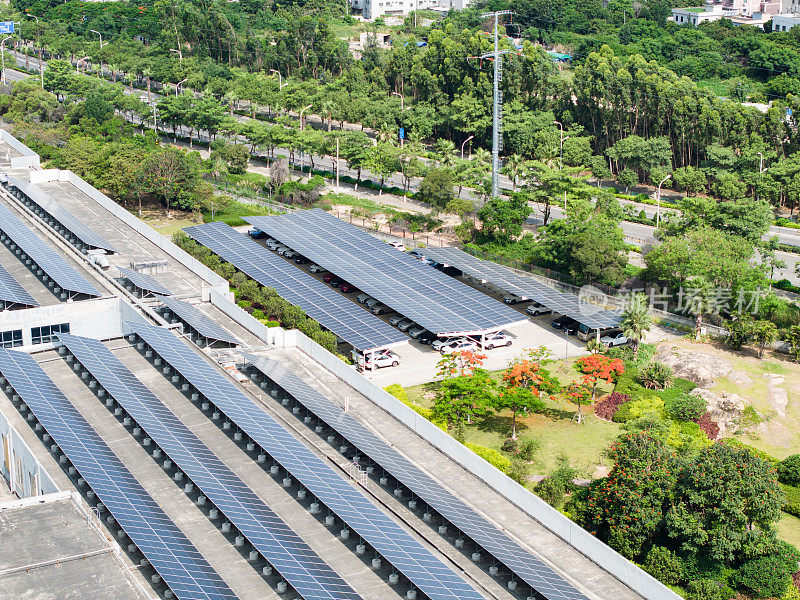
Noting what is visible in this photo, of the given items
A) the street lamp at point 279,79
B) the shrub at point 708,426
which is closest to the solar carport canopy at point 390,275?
the shrub at point 708,426

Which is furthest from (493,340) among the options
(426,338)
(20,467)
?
(20,467)

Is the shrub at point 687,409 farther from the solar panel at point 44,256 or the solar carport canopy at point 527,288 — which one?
the solar panel at point 44,256

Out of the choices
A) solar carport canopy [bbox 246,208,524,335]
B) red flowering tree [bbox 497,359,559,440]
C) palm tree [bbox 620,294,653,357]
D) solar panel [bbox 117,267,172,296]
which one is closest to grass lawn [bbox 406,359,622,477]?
red flowering tree [bbox 497,359,559,440]

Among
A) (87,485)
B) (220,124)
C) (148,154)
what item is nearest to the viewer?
(87,485)

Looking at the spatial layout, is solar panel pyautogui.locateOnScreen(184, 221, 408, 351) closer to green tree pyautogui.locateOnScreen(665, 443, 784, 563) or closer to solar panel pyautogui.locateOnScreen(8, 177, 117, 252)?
solar panel pyautogui.locateOnScreen(8, 177, 117, 252)

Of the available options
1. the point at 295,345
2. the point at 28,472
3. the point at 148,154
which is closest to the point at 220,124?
the point at 148,154

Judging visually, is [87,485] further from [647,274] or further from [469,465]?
[647,274]

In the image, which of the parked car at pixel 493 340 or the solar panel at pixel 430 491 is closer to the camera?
the solar panel at pixel 430 491
